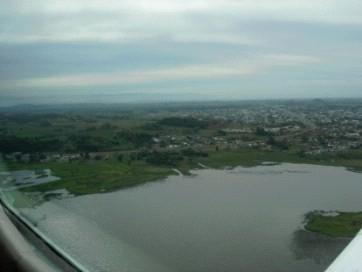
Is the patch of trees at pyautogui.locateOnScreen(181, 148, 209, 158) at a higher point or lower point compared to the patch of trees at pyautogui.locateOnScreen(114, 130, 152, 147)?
lower

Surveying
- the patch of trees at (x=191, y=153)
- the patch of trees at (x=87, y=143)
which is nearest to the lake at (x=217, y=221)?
the patch of trees at (x=191, y=153)

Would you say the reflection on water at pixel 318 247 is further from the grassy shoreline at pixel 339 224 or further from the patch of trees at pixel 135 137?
the patch of trees at pixel 135 137

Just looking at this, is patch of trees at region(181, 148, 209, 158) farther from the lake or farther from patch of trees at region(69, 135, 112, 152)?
patch of trees at region(69, 135, 112, 152)

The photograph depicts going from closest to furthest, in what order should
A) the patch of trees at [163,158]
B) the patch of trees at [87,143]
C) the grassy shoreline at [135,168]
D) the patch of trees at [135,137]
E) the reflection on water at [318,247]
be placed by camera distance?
the reflection on water at [318,247]
the grassy shoreline at [135,168]
the patch of trees at [163,158]
the patch of trees at [135,137]
the patch of trees at [87,143]

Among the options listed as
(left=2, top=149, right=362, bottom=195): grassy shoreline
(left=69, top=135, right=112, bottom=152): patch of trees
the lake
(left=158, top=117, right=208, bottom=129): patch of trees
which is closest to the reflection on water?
the lake

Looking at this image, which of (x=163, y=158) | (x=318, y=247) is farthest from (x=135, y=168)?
(x=318, y=247)

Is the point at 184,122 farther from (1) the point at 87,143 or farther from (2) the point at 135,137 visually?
(1) the point at 87,143

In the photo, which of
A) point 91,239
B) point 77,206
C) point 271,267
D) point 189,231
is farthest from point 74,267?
point 271,267
